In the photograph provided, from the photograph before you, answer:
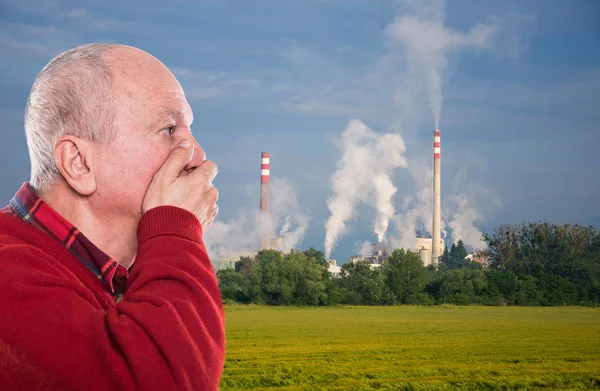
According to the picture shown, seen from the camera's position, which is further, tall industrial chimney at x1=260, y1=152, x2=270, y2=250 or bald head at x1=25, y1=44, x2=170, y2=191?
tall industrial chimney at x1=260, y1=152, x2=270, y2=250

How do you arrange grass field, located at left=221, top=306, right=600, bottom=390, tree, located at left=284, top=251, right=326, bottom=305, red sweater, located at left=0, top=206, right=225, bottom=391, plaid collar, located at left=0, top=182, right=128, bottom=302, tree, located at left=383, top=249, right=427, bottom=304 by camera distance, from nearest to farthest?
1. red sweater, located at left=0, top=206, right=225, bottom=391
2. plaid collar, located at left=0, top=182, right=128, bottom=302
3. grass field, located at left=221, top=306, right=600, bottom=390
4. tree, located at left=284, top=251, right=326, bottom=305
5. tree, located at left=383, top=249, right=427, bottom=304

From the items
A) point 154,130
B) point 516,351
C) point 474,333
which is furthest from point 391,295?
point 154,130

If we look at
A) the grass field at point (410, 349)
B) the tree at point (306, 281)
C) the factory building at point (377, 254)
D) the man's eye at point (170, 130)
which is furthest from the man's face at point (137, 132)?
the factory building at point (377, 254)

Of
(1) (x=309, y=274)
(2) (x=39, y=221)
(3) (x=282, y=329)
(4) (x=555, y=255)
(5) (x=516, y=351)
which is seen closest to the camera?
(2) (x=39, y=221)

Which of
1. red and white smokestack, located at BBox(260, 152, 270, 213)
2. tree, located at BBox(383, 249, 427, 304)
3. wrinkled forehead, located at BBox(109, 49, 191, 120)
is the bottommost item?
wrinkled forehead, located at BBox(109, 49, 191, 120)

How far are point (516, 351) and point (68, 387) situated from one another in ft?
101

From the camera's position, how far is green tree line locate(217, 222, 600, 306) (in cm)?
5231

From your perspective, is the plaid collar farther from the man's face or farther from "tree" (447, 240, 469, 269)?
"tree" (447, 240, 469, 269)

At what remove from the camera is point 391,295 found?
197ft

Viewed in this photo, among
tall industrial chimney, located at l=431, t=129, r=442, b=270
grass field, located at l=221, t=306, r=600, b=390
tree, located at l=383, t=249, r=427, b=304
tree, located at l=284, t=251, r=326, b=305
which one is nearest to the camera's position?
grass field, located at l=221, t=306, r=600, b=390

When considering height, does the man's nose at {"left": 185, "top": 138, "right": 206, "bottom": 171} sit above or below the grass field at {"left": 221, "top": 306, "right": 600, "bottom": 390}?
above

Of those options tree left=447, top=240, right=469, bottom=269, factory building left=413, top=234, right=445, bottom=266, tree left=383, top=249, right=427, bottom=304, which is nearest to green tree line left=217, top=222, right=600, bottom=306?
tree left=383, top=249, right=427, bottom=304

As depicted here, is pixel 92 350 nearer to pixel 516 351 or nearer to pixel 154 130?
→ pixel 154 130

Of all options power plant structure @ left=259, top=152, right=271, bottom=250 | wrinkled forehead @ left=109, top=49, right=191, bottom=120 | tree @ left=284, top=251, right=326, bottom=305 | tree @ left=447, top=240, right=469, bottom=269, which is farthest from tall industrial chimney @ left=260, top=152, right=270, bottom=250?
wrinkled forehead @ left=109, top=49, right=191, bottom=120
